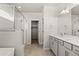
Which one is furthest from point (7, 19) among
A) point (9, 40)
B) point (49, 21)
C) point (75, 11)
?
point (49, 21)

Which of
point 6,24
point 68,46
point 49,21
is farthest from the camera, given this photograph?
point 49,21

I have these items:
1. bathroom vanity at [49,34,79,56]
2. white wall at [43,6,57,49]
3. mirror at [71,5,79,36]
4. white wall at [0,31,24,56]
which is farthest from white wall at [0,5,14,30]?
white wall at [43,6,57,49]

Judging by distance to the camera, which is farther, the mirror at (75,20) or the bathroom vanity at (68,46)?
the mirror at (75,20)

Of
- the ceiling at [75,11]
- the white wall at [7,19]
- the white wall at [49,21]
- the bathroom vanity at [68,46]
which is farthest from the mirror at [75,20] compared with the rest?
the white wall at [7,19]

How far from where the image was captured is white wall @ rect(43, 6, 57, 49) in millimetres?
3777

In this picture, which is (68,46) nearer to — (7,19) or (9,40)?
(9,40)

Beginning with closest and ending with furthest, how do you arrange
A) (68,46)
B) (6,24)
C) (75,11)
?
(68,46) → (6,24) → (75,11)

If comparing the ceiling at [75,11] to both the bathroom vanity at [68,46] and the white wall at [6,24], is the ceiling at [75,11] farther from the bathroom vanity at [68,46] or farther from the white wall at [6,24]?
the white wall at [6,24]

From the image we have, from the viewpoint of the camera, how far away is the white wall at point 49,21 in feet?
12.4

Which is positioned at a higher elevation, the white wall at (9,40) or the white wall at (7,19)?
the white wall at (7,19)

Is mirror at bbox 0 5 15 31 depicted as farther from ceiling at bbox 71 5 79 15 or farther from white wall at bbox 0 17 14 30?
ceiling at bbox 71 5 79 15

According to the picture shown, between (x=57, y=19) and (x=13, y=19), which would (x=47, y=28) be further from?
(x=13, y=19)

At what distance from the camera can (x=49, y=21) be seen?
3826 mm

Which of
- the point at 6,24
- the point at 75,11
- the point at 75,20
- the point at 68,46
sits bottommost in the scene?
the point at 68,46
